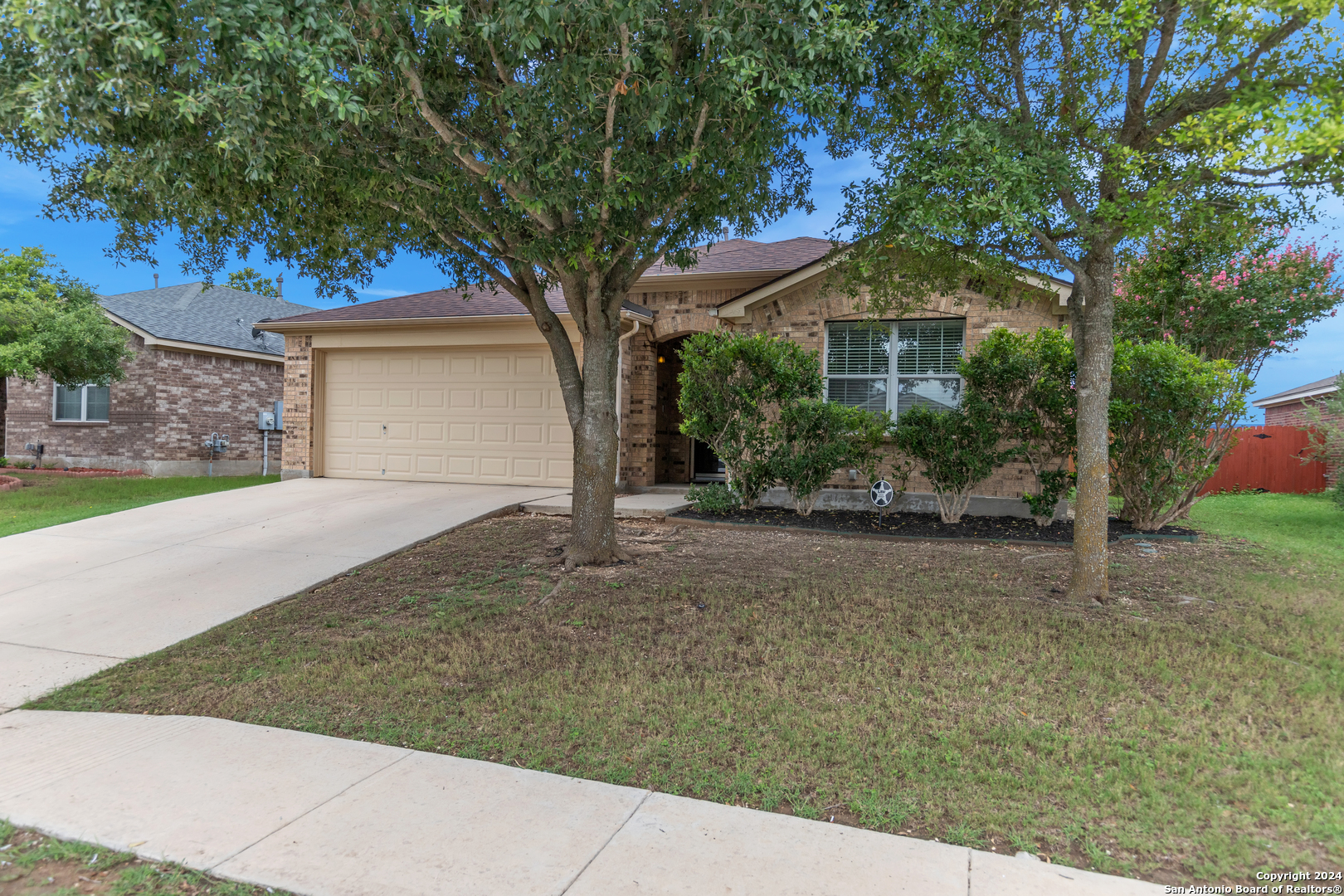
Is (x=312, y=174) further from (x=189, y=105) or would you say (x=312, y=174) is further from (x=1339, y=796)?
(x=1339, y=796)

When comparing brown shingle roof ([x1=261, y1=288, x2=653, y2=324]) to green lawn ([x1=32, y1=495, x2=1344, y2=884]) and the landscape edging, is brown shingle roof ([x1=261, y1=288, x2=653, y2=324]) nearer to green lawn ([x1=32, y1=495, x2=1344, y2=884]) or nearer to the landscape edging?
the landscape edging

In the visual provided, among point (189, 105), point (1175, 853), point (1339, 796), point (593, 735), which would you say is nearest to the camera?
point (1175, 853)

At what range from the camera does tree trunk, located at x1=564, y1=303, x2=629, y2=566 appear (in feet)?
23.1

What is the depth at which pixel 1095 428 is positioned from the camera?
19.5ft

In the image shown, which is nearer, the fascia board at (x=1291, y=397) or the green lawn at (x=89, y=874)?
the green lawn at (x=89, y=874)

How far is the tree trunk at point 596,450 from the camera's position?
703 centimetres

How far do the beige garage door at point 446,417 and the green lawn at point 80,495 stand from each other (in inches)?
92.1

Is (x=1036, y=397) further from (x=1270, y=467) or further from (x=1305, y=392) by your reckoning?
(x=1305, y=392)

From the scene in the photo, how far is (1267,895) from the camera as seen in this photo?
2562 mm

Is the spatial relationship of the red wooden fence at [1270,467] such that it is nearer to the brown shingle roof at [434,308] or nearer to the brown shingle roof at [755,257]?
the brown shingle roof at [755,257]

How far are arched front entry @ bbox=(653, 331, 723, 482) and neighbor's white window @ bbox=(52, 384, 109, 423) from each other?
1410 cm

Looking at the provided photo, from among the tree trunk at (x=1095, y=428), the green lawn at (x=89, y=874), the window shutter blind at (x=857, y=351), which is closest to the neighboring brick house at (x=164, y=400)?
the window shutter blind at (x=857, y=351)

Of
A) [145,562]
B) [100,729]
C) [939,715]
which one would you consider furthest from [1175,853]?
[145,562]

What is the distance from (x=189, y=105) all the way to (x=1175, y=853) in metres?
5.89
